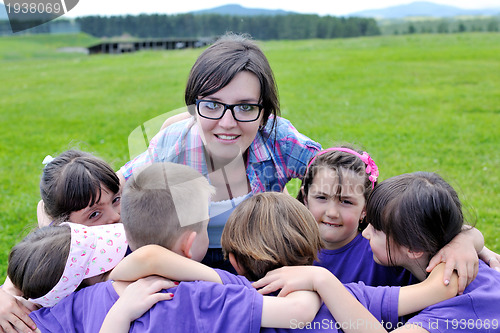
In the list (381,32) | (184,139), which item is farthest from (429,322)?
(381,32)

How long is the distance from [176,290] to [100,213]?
1174mm

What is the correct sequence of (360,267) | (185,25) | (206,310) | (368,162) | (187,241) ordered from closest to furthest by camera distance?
(206,310) < (187,241) < (360,267) < (368,162) < (185,25)

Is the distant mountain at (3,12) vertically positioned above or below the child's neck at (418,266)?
above

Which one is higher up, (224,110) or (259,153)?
(224,110)

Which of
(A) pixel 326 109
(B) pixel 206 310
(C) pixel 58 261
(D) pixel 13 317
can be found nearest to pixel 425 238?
(B) pixel 206 310

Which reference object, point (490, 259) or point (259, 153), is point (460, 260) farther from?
point (259, 153)

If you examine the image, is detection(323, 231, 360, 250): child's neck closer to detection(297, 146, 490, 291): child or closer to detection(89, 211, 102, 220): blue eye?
detection(297, 146, 490, 291): child

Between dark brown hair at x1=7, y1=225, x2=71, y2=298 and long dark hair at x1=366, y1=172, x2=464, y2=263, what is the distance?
147 centimetres

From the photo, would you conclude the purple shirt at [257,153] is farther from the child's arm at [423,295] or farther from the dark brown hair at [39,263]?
the child's arm at [423,295]

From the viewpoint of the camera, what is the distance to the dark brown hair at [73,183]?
2785mm

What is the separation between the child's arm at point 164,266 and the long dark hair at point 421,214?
87cm

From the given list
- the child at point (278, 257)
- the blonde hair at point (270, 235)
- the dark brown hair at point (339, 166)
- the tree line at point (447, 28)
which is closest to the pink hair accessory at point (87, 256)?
the child at point (278, 257)

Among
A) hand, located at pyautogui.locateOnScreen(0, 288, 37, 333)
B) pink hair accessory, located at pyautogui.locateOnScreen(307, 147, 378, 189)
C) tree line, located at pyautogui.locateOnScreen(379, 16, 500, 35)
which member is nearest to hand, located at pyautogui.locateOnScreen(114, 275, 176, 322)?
hand, located at pyautogui.locateOnScreen(0, 288, 37, 333)

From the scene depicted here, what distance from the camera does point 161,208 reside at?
2004 millimetres
